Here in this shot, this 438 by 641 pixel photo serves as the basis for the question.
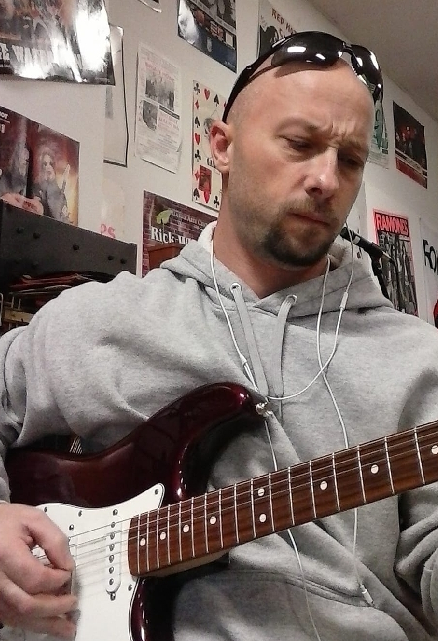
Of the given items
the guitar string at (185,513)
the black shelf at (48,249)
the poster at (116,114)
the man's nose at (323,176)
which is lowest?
the guitar string at (185,513)

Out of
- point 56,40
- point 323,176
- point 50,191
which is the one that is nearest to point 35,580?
point 323,176

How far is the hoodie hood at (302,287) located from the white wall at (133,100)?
1.28ft

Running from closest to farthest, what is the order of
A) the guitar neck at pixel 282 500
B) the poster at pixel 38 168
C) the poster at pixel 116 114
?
the guitar neck at pixel 282 500, the poster at pixel 38 168, the poster at pixel 116 114

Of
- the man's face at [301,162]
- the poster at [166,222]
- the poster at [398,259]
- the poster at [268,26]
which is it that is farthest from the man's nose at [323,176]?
the poster at [398,259]

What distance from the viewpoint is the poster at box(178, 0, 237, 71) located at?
1.62m

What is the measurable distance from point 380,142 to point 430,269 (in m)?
0.55

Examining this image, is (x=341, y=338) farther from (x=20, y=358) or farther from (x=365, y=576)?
(x=20, y=358)

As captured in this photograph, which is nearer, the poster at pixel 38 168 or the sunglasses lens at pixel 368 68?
the sunglasses lens at pixel 368 68

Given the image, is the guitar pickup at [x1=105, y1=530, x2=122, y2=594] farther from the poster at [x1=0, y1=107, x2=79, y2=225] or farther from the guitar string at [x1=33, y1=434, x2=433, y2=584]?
the poster at [x1=0, y1=107, x2=79, y2=225]

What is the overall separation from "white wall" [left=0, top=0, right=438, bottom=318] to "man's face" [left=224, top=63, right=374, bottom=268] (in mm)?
448

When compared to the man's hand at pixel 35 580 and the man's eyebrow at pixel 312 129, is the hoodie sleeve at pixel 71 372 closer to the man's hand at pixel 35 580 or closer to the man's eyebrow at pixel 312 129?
the man's hand at pixel 35 580

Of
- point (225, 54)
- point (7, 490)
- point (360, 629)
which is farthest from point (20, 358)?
point (225, 54)

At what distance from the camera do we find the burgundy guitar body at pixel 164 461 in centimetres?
69

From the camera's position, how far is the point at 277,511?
589mm
